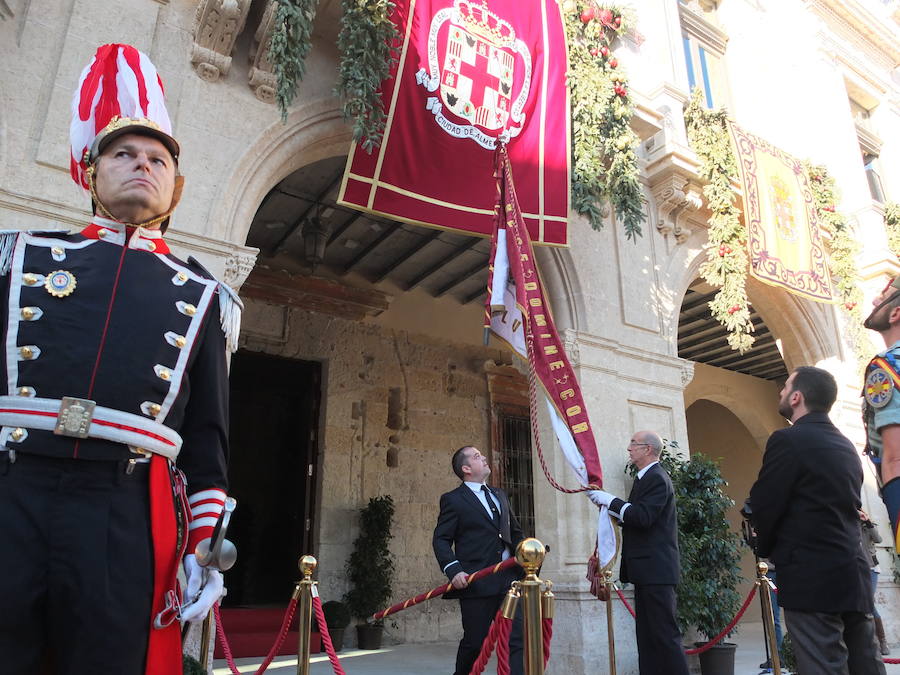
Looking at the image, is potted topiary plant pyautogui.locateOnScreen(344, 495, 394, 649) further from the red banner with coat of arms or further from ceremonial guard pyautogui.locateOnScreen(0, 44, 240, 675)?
ceremonial guard pyautogui.locateOnScreen(0, 44, 240, 675)

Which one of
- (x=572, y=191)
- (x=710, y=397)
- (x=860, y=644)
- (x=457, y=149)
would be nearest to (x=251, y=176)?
(x=457, y=149)

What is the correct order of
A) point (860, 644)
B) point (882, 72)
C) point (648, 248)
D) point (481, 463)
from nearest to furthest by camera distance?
point (860, 644) → point (481, 463) → point (648, 248) → point (882, 72)

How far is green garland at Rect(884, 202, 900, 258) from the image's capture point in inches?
450

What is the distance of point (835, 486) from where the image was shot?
3354mm

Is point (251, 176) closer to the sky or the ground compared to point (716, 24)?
closer to the ground

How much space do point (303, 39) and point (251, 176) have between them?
127 cm

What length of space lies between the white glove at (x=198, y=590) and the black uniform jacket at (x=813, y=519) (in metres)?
2.73

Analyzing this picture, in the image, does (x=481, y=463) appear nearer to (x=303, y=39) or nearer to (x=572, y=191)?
(x=572, y=191)

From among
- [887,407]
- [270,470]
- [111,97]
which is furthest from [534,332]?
[270,470]

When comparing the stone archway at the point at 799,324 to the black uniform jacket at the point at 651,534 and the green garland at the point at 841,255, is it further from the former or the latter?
the black uniform jacket at the point at 651,534

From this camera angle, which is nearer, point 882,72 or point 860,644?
point 860,644

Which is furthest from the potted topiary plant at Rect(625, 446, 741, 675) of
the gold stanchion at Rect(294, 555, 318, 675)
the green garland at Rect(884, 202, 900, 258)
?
the green garland at Rect(884, 202, 900, 258)

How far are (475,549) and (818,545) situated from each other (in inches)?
95.7

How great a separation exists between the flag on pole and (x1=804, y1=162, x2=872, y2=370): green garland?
6.46m
